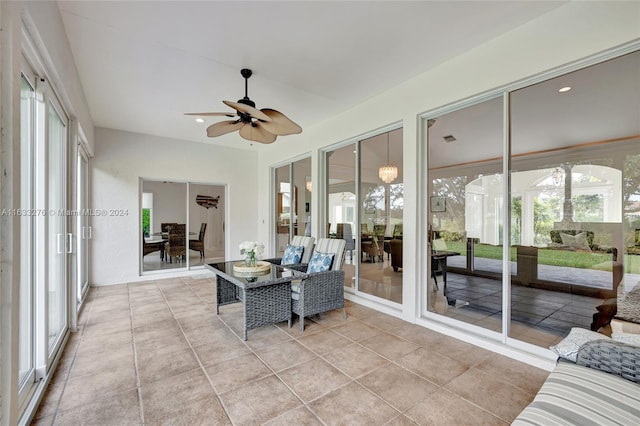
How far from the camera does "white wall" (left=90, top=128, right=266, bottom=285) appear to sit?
17.1ft

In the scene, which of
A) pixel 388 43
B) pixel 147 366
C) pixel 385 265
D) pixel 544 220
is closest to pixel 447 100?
pixel 388 43

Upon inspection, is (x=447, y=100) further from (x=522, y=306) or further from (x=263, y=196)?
(x=263, y=196)

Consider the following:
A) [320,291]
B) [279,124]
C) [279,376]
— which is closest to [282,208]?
[320,291]

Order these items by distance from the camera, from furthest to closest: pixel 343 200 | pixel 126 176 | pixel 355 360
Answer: pixel 126 176
pixel 343 200
pixel 355 360

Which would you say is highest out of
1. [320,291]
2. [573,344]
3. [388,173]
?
[388,173]

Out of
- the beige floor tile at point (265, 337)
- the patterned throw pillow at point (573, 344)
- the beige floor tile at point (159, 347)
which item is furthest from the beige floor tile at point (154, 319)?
the patterned throw pillow at point (573, 344)

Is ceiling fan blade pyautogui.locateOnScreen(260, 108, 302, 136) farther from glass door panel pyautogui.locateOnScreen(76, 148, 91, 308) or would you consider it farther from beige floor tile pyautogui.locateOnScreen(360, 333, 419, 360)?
glass door panel pyautogui.locateOnScreen(76, 148, 91, 308)

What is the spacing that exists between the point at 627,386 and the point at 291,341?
2416 millimetres

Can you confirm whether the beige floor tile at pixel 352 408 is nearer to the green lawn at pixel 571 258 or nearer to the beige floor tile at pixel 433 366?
the beige floor tile at pixel 433 366

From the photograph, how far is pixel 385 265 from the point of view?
15.3ft

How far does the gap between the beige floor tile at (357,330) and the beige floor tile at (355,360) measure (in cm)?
26

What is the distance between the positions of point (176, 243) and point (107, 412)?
15.1 feet

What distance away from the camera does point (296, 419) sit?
5.84 ft

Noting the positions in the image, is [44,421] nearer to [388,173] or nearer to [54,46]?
[54,46]
